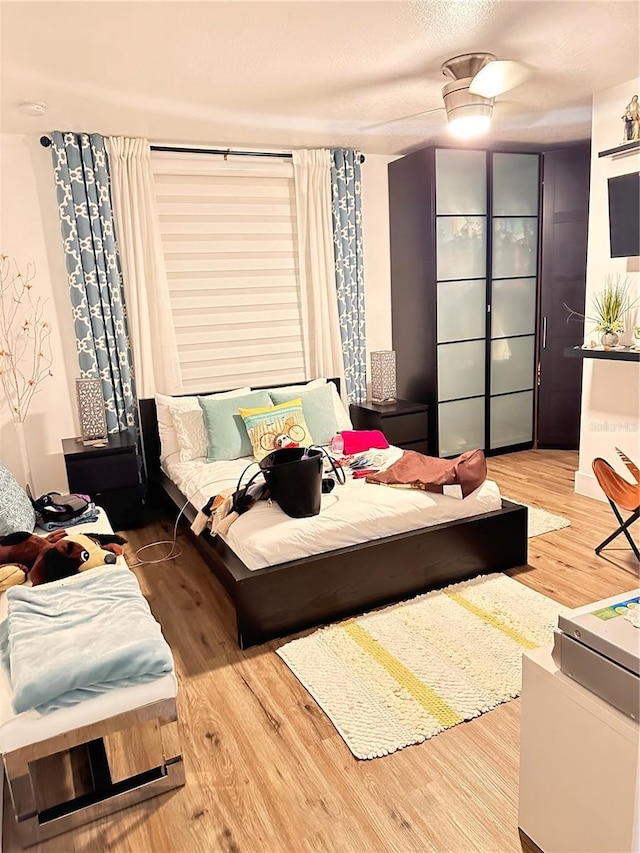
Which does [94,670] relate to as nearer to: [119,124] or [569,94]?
[119,124]

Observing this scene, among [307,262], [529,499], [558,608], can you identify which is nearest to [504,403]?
[529,499]

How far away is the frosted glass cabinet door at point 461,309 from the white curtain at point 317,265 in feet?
2.80

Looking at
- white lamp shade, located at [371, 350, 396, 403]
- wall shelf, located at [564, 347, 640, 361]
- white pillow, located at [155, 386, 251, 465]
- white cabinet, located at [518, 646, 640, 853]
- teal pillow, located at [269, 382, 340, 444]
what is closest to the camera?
white cabinet, located at [518, 646, 640, 853]

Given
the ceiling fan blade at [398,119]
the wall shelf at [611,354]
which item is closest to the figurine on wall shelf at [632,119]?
the ceiling fan blade at [398,119]

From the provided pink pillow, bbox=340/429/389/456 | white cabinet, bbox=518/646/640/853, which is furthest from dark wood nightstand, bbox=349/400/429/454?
white cabinet, bbox=518/646/640/853

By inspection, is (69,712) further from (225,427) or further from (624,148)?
(624,148)

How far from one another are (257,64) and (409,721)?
2.89 m

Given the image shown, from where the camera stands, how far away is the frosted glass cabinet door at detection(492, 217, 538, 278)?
504 centimetres

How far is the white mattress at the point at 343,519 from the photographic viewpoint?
2.68 metres

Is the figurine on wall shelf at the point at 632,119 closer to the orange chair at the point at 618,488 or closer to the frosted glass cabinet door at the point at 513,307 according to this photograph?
the frosted glass cabinet door at the point at 513,307

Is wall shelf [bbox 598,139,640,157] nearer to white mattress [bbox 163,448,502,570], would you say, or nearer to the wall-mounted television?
the wall-mounted television

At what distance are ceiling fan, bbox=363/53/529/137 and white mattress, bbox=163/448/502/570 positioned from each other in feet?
6.53

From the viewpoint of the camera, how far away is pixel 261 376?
478cm

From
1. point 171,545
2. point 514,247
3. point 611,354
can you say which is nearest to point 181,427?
point 171,545
